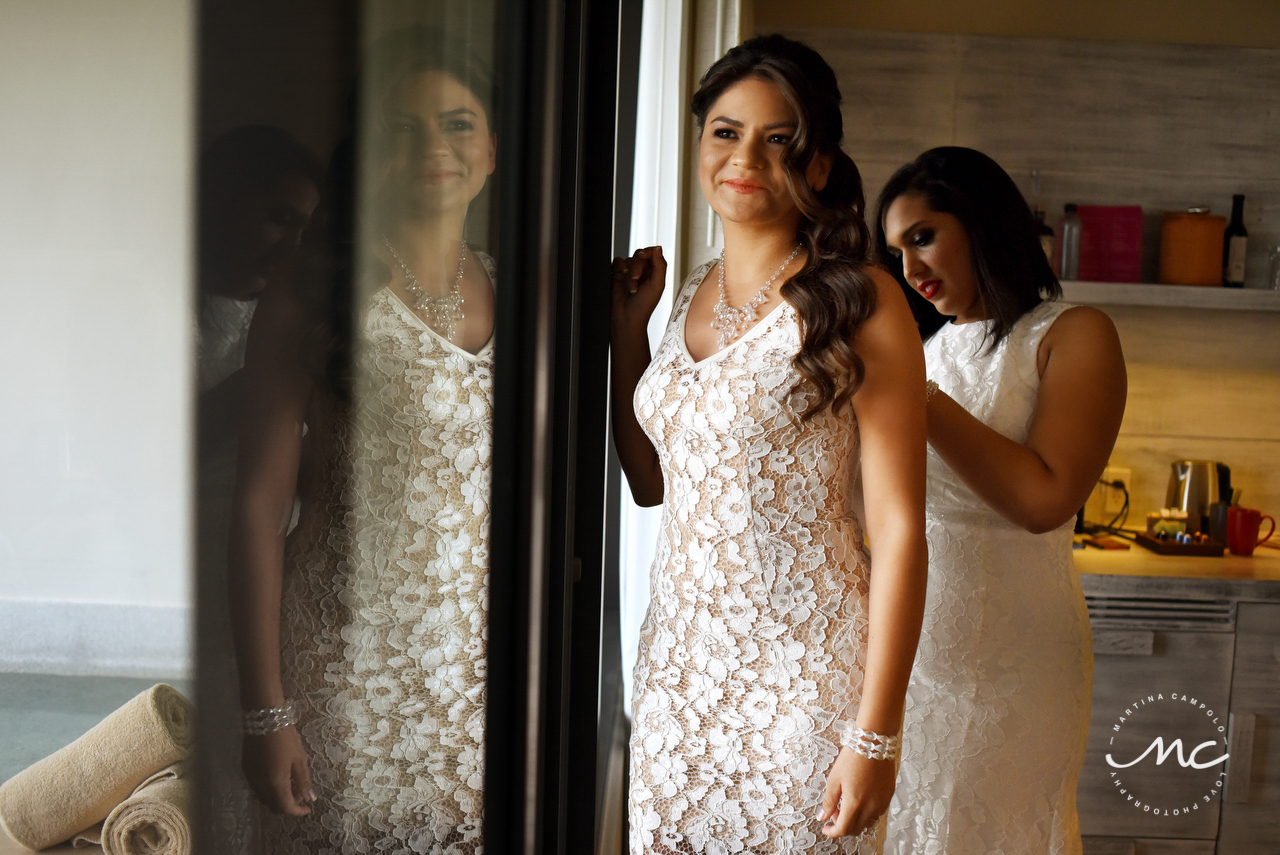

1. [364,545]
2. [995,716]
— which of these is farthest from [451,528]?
[995,716]

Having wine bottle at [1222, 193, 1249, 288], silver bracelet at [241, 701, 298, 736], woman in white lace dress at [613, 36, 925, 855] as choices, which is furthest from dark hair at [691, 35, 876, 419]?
wine bottle at [1222, 193, 1249, 288]

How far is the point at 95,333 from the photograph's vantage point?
8.4 inches

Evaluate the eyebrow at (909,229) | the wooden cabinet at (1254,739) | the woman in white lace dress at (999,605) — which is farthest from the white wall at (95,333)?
the wooden cabinet at (1254,739)

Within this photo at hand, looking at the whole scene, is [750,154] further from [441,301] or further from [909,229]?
[441,301]

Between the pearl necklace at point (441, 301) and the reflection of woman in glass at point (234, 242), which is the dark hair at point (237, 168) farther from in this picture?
the pearl necklace at point (441, 301)

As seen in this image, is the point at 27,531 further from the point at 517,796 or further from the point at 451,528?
the point at 517,796

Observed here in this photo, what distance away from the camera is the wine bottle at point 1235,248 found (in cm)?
300

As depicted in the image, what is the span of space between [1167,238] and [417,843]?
321 cm

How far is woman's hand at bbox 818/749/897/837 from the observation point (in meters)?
1.00

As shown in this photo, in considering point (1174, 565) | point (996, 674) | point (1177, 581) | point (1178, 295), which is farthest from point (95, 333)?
point (1178, 295)

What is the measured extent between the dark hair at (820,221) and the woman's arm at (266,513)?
2.42 feet

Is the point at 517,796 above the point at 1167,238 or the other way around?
the other way around

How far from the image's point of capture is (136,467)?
229mm

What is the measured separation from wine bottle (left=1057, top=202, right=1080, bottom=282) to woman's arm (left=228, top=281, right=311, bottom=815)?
308 cm
